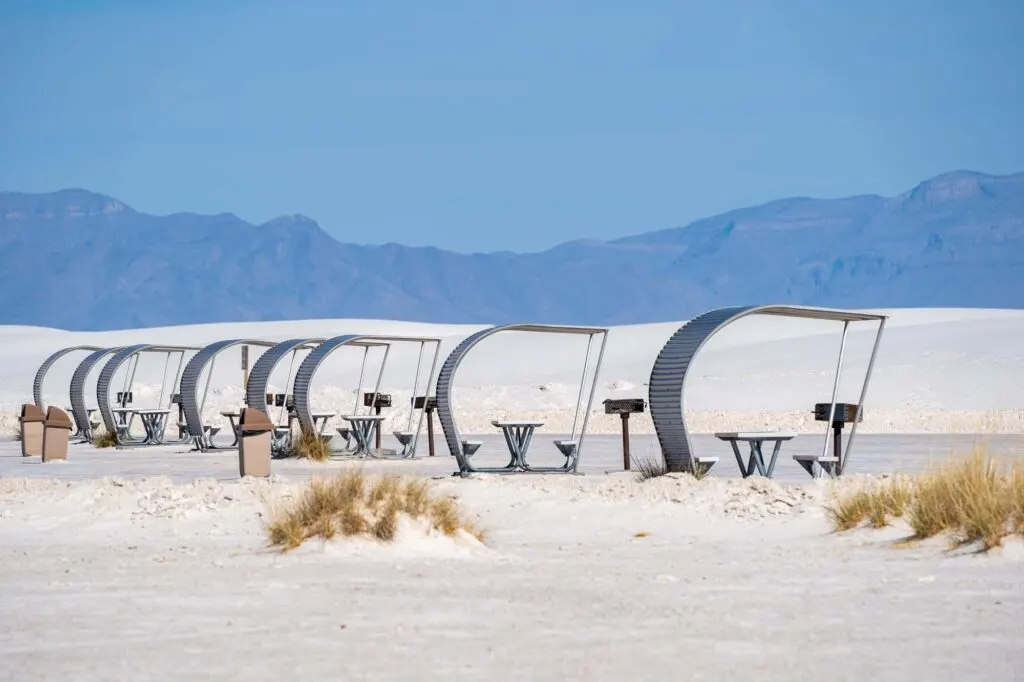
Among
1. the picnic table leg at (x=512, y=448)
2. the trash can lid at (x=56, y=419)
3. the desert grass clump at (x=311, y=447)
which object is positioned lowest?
the desert grass clump at (x=311, y=447)

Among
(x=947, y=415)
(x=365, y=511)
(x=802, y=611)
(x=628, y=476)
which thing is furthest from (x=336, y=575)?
(x=947, y=415)

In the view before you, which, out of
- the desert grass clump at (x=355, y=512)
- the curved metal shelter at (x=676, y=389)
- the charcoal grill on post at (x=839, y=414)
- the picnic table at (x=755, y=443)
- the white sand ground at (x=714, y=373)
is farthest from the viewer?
the white sand ground at (x=714, y=373)

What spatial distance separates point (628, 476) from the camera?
1641 cm

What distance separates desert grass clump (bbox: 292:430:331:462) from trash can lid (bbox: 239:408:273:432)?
16.3ft

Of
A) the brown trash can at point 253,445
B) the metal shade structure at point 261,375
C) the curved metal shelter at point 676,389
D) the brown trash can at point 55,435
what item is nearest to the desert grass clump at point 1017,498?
the curved metal shelter at point 676,389

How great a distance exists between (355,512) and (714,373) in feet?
133

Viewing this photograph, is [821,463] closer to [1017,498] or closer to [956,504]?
[956,504]

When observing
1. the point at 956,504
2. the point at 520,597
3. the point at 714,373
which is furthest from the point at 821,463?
the point at 714,373

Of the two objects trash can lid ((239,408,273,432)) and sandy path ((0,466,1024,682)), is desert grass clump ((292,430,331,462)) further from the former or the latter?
sandy path ((0,466,1024,682))

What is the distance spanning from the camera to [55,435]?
72.7 ft

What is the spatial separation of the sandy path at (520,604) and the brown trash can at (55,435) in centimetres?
962

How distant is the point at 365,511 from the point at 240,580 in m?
1.70

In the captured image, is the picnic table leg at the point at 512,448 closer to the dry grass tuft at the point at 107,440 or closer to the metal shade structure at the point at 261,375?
the metal shade structure at the point at 261,375

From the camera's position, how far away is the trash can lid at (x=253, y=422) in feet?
54.3
